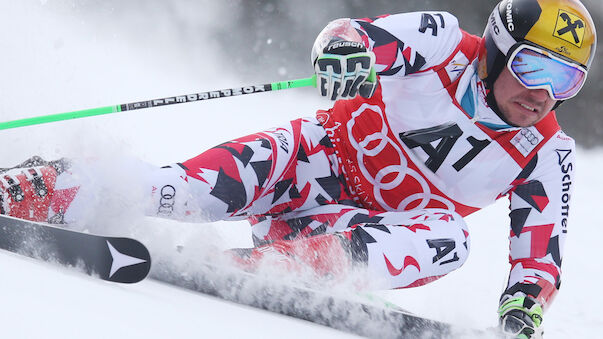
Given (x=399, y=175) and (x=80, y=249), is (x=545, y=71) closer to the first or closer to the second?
(x=399, y=175)

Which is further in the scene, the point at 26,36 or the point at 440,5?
the point at 440,5

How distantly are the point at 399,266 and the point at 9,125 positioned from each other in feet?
3.76

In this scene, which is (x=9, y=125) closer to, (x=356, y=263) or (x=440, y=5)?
(x=356, y=263)

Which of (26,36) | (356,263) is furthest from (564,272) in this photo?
(26,36)

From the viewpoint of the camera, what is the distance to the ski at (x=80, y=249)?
52.9 inches

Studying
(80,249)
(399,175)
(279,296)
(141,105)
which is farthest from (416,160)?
(80,249)

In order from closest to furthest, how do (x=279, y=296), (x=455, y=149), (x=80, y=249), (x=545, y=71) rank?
(x=80, y=249), (x=279, y=296), (x=545, y=71), (x=455, y=149)

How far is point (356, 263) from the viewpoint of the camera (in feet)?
5.66

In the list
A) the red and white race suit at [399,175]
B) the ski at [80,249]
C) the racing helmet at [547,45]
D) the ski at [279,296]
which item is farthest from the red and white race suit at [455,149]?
the ski at [80,249]

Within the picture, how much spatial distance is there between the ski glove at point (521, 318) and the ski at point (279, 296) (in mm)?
481

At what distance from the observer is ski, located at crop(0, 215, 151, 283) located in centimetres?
134

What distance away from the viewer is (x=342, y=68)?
175cm

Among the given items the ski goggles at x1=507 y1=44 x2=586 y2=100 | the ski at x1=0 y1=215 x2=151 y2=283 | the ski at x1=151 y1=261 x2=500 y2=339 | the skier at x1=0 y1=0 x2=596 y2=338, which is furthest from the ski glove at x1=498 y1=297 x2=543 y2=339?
the ski at x1=0 y1=215 x2=151 y2=283

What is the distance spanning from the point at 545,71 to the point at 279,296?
40.8 inches
